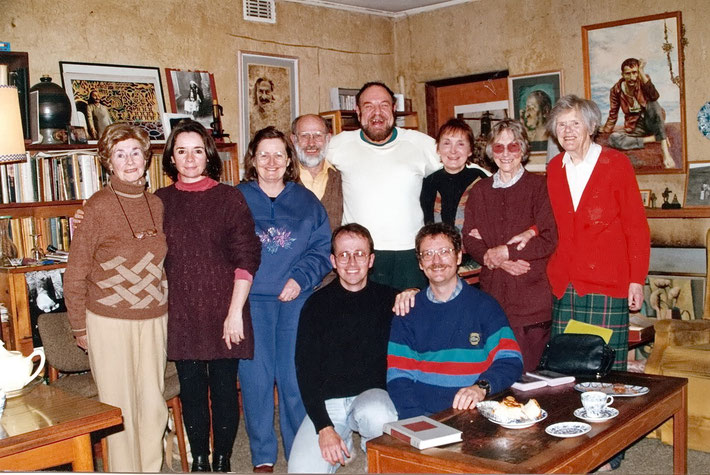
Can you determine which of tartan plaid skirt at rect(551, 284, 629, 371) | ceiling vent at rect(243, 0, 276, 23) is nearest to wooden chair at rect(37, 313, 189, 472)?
tartan plaid skirt at rect(551, 284, 629, 371)

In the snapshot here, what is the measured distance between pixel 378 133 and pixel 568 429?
1.77 meters

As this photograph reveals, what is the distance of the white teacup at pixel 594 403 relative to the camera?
220cm

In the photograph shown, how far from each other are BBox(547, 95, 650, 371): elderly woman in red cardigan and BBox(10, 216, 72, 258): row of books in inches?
104

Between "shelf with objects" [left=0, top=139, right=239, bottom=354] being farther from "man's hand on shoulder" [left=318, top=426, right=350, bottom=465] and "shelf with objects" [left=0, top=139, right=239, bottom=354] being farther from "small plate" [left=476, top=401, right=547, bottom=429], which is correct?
"small plate" [left=476, top=401, right=547, bottom=429]

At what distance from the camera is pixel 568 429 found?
2.09 meters

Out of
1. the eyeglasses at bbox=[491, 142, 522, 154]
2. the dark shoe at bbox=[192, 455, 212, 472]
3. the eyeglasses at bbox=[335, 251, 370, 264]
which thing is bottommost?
the dark shoe at bbox=[192, 455, 212, 472]

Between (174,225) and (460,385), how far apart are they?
1.25 meters

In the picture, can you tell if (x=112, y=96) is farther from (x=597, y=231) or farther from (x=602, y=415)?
(x=602, y=415)

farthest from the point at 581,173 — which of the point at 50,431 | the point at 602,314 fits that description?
the point at 50,431

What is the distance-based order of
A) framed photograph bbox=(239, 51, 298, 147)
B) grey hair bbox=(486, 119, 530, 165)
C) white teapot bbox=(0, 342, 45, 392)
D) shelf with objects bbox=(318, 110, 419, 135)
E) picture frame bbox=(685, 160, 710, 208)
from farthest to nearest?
shelf with objects bbox=(318, 110, 419, 135) → framed photograph bbox=(239, 51, 298, 147) → picture frame bbox=(685, 160, 710, 208) → grey hair bbox=(486, 119, 530, 165) → white teapot bbox=(0, 342, 45, 392)

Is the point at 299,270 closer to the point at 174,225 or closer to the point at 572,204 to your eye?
the point at 174,225

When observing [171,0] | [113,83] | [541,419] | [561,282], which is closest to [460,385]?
[541,419]

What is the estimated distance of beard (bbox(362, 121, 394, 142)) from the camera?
3451 millimetres

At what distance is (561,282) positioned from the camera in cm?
313
